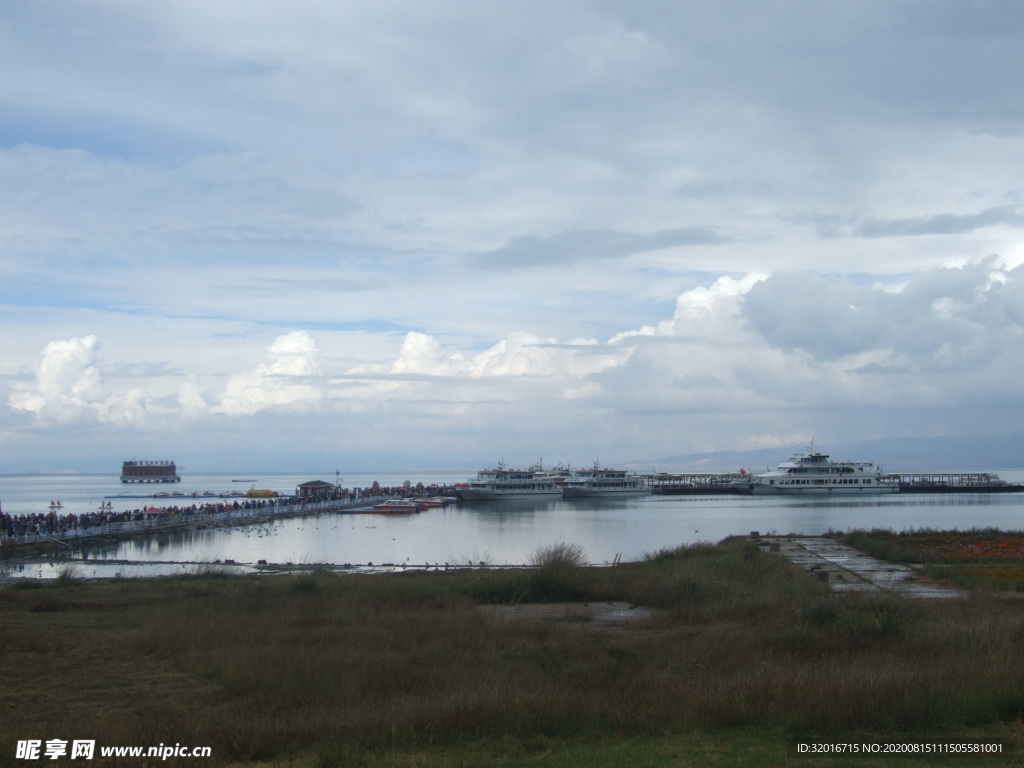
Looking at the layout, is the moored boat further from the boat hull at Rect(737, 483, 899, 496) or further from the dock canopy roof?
the boat hull at Rect(737, 483, 899, 496)

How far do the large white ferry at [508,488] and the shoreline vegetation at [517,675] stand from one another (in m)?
79.5

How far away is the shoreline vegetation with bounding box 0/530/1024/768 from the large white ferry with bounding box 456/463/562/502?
79530 mm

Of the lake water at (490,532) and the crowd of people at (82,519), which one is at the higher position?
the crowd of people at (82,519)

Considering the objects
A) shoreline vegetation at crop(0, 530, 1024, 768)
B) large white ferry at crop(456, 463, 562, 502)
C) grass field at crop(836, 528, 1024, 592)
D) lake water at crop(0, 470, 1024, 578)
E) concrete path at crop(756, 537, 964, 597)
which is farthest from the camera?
large white ferry at crop(456, 463, 562, 502)

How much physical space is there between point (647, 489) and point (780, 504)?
2673cm

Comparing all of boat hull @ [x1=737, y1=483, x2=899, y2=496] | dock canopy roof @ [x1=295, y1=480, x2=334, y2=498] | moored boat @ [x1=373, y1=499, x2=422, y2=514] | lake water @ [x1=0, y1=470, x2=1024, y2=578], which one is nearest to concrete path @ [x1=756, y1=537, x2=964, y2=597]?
lake water @ [x1=0, y1=470, x2=1024, y2=578]

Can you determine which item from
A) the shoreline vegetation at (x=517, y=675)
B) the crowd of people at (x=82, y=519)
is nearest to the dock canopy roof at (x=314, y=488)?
the crowd of people at (x=82, y=519)

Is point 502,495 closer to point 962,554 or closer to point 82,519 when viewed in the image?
point 82,519

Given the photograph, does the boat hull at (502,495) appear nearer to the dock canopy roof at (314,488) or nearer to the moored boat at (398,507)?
the moored boat at (398,507)

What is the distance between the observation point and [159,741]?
732 centimetres

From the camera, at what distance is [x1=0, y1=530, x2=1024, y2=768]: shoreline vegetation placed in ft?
24.6

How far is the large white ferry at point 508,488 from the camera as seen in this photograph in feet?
320

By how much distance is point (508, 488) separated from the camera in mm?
99750

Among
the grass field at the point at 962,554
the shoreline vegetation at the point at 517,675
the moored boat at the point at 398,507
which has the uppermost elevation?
the shoreline vegetation at the point at 517,675
